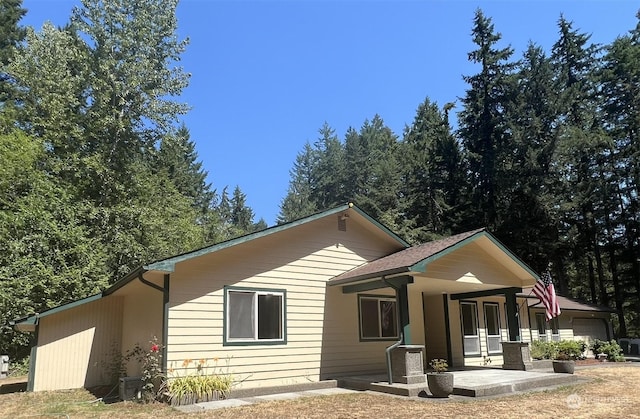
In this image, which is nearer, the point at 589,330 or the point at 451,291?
the point at 451,291

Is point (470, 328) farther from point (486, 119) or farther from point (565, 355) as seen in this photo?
point (486, 119)

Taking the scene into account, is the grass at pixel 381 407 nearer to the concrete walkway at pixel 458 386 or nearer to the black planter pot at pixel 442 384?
the black planter pot at pixel 442 384

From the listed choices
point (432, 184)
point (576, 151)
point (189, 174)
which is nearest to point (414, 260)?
point (576, 151)

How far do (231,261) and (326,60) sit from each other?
24.9 ft

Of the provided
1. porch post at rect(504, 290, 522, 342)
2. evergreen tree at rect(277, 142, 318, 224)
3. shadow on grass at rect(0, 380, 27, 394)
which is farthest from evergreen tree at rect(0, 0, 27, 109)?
porch post at rect(504, 290, 522, 342)

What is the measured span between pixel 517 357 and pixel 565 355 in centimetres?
227

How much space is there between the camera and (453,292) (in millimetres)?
14430

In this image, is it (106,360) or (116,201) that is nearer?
(106,360)

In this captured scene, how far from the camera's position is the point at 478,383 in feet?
33.1

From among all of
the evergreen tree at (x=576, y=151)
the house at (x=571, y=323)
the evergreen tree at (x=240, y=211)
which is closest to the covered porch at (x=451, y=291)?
the house at (x=571, y=323)

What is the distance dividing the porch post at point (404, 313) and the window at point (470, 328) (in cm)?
545

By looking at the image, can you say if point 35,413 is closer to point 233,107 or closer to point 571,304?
point 233,107

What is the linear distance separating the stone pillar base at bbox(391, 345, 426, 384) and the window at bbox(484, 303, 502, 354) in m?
6.87

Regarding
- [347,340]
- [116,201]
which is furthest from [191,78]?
[347,340]
